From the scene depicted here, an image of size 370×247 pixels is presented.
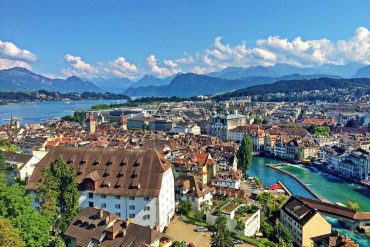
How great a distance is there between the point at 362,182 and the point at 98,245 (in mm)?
33176

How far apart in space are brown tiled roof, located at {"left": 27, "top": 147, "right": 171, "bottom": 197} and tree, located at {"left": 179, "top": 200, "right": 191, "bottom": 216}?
332cm

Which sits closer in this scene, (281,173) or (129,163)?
(129,163)

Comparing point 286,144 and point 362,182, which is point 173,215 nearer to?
point 362,182

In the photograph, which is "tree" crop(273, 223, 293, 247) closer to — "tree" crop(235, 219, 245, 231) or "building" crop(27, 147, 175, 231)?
"tree" crop(235, 219, 245, 231)

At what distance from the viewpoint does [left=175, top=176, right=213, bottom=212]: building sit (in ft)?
83.9

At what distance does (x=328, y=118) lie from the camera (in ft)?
316

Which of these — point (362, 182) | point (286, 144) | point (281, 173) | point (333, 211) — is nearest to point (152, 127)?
point (286, 144)

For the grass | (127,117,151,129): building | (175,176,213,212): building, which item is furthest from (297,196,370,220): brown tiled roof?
(127,117,151,129): building

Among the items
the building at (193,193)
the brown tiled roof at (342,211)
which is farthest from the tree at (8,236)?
the brown tiled roof at (342,211)

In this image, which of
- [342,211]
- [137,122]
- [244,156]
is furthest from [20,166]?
[137,122]

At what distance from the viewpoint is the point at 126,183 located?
22375 mm

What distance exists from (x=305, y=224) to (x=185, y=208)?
7357mm

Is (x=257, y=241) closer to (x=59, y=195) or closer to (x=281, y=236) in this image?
(x=281, y=236)

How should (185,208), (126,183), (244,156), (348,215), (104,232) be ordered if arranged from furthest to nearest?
(244,156) < (348,215) < (185,208) < (126,183) < (104,232)
